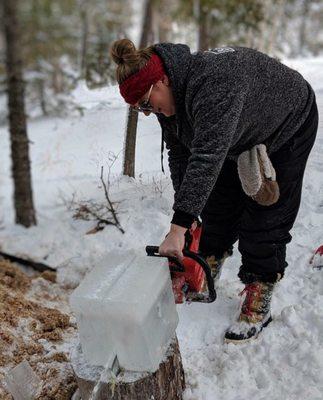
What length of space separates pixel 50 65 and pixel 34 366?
11541mm

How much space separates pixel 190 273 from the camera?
81.8 inches

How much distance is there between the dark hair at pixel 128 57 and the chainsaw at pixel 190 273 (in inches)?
30.9

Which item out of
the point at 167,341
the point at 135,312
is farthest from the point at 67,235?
the point at 135,312

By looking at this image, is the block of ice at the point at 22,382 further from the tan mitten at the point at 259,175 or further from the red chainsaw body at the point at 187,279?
the tan mitten at the point at 259,175

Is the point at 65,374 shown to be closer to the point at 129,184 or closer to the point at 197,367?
the point at 197,367

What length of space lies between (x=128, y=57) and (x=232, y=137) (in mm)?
570

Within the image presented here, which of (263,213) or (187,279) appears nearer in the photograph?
(187,279)

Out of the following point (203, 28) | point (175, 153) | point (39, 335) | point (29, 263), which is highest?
point (203, 28)

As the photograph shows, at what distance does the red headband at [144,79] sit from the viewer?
1867 mm

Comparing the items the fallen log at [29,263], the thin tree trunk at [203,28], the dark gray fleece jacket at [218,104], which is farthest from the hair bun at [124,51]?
the thin tree trunk at [203,28]

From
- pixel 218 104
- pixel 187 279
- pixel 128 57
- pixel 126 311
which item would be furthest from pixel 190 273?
pixel 128 57

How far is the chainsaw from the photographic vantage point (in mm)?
1966

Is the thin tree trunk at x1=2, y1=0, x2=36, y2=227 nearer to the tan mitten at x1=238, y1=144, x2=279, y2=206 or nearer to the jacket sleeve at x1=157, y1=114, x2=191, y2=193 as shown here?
the jacket sleeve at x1=157, y1=114, x2=191, y2=193

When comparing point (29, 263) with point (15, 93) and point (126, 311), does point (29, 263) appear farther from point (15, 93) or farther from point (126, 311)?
point (126, 311)
